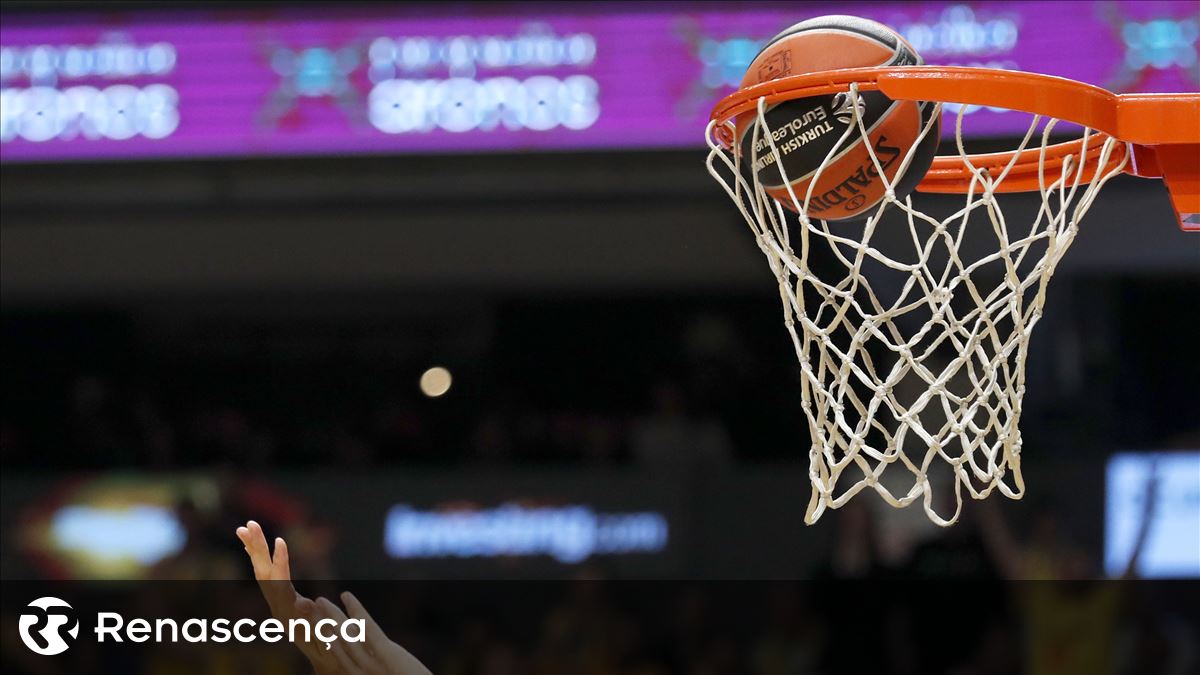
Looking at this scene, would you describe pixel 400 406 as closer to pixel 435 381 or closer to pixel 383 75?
pixel 435 381

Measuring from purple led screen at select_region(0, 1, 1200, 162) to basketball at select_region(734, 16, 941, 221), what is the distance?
4.56 feet

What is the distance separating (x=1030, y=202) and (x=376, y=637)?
1.93 metres

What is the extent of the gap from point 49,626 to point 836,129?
333 cm

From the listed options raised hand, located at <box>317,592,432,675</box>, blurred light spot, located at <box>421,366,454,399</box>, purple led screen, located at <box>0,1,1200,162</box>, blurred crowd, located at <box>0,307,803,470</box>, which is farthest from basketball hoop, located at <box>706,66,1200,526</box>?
blurred light spot, located at <box>421,366,454,399</box>

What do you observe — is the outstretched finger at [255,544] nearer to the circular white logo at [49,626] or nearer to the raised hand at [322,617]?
the raised hand at [322,617]

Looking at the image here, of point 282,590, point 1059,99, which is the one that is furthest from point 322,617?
point 1059,99

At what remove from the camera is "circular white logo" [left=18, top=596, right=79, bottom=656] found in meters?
4.02

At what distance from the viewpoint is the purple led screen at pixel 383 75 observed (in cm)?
323

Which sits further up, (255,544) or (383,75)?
(383,75)

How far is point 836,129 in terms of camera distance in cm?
176

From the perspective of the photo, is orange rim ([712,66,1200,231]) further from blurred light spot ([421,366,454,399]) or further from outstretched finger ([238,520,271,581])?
blurred light spot ([421,366,454,399])

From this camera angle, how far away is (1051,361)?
4.03 meters

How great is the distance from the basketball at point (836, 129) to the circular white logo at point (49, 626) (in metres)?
3.10

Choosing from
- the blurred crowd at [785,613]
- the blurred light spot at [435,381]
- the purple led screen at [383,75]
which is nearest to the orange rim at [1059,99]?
the purple led screen at [383,75]
